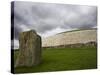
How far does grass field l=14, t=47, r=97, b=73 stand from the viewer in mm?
2870

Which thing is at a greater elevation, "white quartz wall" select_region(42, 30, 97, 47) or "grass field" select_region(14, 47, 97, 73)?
"white quartz wall" select_region(42, 30, 97, 47)

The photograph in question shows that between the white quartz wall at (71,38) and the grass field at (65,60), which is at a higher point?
the white quartz wall at (71,38)

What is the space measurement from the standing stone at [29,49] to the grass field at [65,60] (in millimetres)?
61

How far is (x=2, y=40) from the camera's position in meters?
2.73

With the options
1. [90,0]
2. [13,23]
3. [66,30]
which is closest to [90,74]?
[66,30]

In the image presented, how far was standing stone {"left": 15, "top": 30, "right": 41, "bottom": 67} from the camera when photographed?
2762 millimetres

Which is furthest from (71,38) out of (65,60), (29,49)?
(29,49)

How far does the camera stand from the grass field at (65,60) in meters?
2.87

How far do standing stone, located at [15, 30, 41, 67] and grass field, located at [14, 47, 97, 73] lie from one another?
6 centimetres

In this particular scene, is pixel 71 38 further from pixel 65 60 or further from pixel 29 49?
pixel 29 49

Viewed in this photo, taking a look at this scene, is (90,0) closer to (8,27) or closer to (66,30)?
(66,30)

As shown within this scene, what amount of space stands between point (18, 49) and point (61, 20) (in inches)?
27.7

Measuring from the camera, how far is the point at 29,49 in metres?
2.81

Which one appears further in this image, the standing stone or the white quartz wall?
the white quartz wall
